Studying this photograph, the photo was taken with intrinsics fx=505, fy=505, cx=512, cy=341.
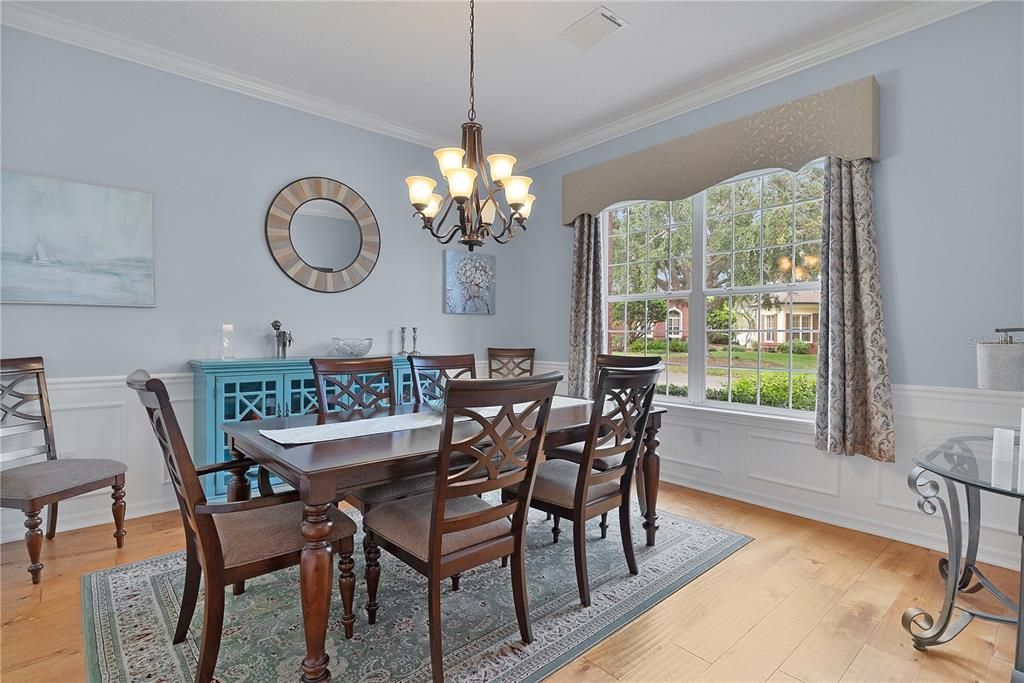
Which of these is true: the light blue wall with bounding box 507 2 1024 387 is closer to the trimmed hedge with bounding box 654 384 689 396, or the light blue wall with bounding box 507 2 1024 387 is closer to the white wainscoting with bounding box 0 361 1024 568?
→ the white wainscoting with bounding box 0 361 1024 568

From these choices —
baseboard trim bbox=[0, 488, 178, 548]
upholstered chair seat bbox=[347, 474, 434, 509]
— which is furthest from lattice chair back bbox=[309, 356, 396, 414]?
baseboard trim bbox=[0, 488, 178, 548]

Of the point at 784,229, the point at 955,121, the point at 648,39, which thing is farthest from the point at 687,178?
the point at 955,121

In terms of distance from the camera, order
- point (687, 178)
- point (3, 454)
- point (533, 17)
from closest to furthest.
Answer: point (3, 454), point (533, 17), point (687, 178)

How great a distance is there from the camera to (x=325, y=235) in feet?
12.9

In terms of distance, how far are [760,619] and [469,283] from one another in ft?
11.6

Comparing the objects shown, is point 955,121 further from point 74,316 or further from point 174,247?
point 74,316

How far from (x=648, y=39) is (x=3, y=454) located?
414 cm

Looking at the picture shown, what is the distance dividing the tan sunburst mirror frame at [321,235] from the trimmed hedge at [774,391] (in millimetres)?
2957

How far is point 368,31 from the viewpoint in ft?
9.55

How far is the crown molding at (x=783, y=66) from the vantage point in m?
2.70

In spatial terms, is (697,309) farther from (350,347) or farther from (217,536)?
(217,536)

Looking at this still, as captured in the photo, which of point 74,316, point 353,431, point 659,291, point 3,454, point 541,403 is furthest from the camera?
point 659,291

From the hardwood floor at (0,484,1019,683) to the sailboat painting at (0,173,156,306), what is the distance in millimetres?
1413

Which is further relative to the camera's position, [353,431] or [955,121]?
[955,121]
